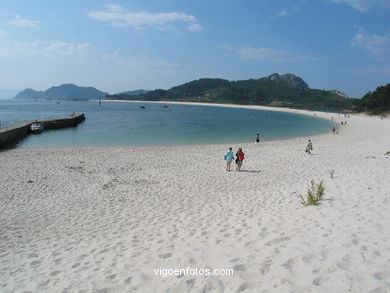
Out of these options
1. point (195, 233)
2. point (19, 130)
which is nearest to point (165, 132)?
point (19, 130)

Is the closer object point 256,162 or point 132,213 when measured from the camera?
point 132,213

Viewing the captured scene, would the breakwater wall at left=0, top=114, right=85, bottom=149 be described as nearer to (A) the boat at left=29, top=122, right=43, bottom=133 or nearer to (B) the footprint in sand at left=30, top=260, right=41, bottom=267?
(A) the boat at left=29, top=122, right=43, bottom=133

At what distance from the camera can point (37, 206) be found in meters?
10.3

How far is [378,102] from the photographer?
97250 mm

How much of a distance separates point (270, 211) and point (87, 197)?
712 cm

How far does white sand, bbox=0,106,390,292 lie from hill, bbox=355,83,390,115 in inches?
3672

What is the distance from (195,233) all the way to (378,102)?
11086cm

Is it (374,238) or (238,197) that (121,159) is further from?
(374,238)

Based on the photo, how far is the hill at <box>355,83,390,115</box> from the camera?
9172 cm

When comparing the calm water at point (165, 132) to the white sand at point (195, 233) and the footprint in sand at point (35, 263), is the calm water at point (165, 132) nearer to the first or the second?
the white sand at point (195, 233)

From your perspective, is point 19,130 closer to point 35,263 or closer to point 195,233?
point 35,263

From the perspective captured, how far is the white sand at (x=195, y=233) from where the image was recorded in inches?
182

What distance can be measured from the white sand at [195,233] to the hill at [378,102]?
9326 cm

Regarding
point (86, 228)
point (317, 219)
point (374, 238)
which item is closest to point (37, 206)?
point (86, 228)
